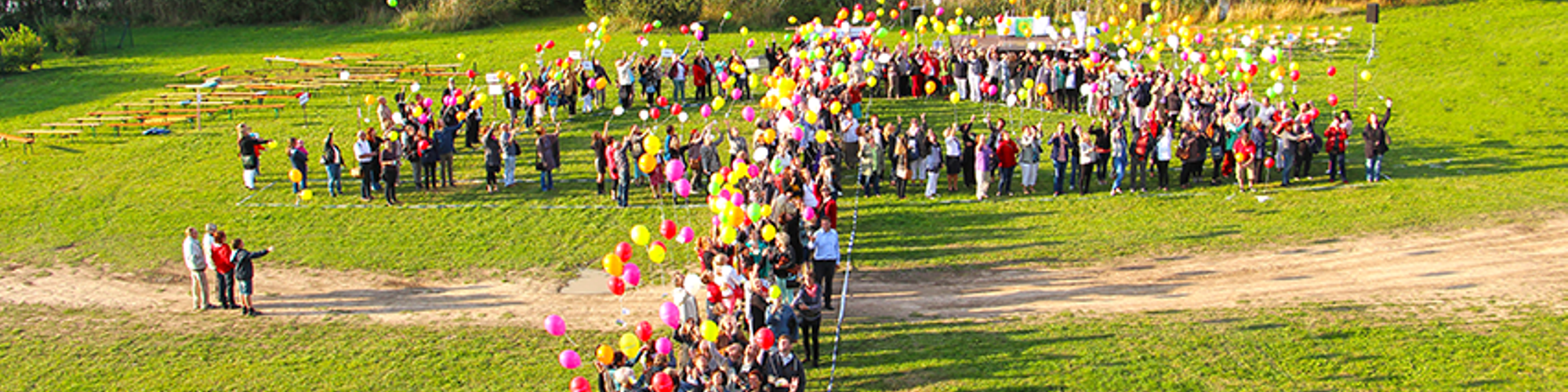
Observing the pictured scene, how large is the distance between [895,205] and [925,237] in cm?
185

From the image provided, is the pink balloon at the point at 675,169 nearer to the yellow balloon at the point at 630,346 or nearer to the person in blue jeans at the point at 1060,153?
the yellow balloon at the point at 630,346

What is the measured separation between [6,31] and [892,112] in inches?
1020

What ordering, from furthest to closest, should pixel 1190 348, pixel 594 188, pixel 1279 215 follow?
pixel 594 188, pixel 1279 215, pixel 1190 348

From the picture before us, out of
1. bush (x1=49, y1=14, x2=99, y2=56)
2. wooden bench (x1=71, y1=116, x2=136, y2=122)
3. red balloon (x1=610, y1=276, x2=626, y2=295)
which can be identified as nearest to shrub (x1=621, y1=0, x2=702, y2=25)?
wooden bench (x1=71, y1=116, x2=136, y2=122)

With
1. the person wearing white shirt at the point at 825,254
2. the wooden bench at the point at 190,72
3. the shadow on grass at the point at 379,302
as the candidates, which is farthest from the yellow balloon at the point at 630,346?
the wooden bench at the point at 190,72

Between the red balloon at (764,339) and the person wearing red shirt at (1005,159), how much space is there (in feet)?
30.2

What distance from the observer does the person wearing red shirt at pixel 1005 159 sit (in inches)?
747

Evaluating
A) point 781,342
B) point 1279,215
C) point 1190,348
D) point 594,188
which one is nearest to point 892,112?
point 594,188

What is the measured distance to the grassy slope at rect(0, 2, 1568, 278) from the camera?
55.7 feet

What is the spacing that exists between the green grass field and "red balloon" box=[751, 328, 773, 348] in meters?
1.72

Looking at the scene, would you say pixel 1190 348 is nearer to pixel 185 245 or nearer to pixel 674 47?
pixel 185 245

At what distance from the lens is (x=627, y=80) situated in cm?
2497

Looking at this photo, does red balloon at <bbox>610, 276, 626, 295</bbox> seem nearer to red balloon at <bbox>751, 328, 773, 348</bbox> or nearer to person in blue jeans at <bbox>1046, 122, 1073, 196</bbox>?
red balloon at <bbox>751, 328, 773, 348</bbox>

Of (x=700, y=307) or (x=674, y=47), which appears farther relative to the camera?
(x=674, y=47)
